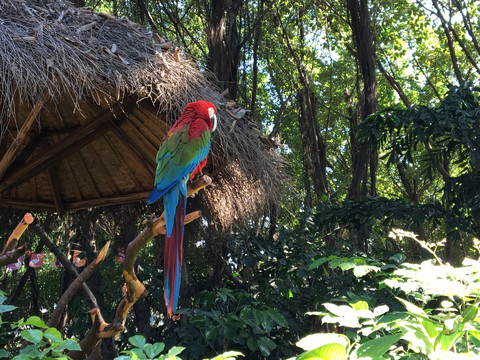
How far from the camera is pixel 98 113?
9.81 ft

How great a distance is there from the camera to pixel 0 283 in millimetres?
6754

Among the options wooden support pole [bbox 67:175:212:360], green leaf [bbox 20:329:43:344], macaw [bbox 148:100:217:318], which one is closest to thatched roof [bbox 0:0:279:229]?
macaw [bbox 148:100:217:318]

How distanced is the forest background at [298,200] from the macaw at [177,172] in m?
0.61

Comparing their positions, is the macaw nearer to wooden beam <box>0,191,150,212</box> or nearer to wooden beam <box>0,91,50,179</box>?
wooden beam <box>0,91,50,179</box>

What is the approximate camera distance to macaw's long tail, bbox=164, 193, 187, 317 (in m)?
1.59

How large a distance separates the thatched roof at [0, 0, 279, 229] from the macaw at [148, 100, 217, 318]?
37 centimetres

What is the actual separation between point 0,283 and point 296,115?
4.79 metres

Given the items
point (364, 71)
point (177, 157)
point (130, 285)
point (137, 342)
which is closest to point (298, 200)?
point (364, 71)

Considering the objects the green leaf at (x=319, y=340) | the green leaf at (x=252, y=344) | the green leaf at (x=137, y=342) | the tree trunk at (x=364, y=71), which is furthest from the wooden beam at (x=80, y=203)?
the green leaf at (x=319, y=340)

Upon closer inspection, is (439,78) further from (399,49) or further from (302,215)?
(302,215)

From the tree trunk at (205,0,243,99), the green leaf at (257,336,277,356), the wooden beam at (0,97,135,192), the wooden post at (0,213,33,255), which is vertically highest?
the tree trunk at (205,0,243,99)

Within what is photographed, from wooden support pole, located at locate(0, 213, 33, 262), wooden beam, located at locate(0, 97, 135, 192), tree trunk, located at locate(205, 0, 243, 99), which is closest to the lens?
wooden support pole, located at locate(0, 213, 33, 262)

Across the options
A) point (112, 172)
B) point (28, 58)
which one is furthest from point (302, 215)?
point (28, 58)

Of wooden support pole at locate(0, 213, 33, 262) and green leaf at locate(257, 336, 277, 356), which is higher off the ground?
wooden support pole at locate(0, 213, 33, 262)
